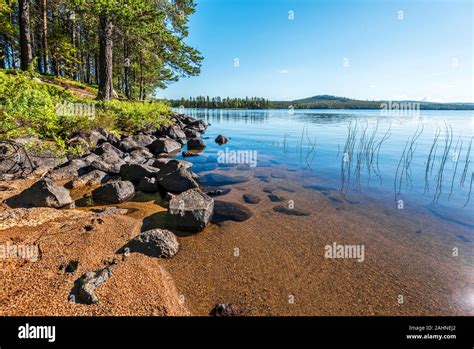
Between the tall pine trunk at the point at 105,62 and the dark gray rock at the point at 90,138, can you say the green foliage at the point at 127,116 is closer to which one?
the dark gray rock at the point at 90,138

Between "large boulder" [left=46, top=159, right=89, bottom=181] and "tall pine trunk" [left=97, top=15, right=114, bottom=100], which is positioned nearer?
"large boulder" [left=46, top=159, right=89, bottom=181]

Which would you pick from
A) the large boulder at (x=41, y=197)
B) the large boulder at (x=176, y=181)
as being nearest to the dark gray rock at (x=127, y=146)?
the large boulder at (x=176, y=181)

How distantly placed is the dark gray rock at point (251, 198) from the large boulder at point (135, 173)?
3.47m

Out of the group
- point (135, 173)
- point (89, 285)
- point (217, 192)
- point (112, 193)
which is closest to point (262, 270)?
point (89, 285)

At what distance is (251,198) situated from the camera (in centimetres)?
820

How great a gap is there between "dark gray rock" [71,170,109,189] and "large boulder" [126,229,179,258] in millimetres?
4573

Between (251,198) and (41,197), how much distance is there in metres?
5.78

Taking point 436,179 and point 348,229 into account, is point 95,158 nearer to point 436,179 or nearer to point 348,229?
point 348,229

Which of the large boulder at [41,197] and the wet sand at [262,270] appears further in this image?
the large boulder at [41,197]

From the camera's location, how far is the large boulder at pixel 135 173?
28.3 ft

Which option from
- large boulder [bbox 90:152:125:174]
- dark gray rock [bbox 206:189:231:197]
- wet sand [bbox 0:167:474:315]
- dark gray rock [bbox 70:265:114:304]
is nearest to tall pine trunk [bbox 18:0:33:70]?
large boulder [bbox 90:152:125:174]

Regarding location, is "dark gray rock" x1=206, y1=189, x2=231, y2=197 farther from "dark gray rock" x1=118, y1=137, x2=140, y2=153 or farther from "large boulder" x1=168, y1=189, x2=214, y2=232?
"dark gray rock" x1=118, y1=137, x2=140, y2=153

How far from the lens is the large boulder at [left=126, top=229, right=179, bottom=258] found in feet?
15.0
